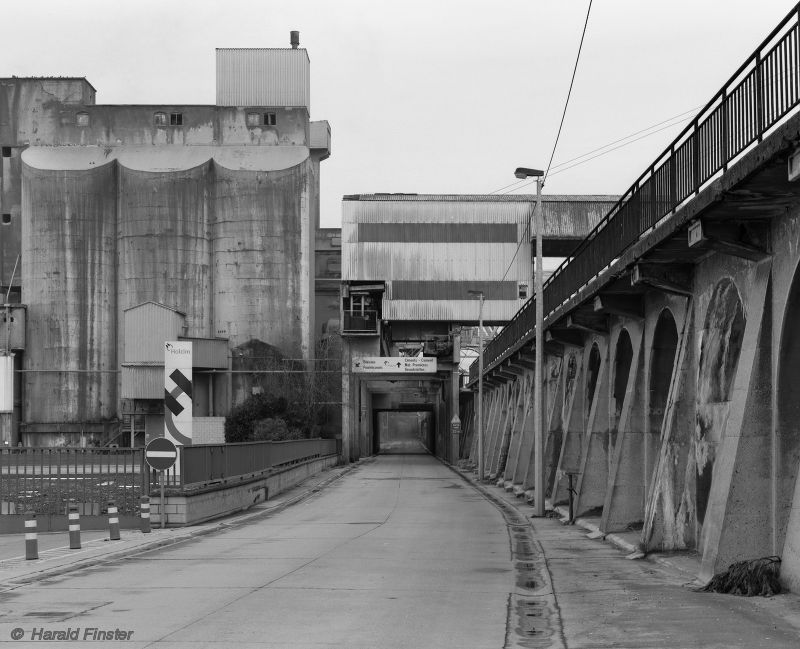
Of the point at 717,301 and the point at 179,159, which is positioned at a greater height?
the point at 179,159

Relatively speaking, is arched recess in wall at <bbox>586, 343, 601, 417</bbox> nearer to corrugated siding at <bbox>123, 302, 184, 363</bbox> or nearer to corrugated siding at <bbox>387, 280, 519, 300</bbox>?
corrugated siding at <bbox>387, 280, 519, 300</bbox>

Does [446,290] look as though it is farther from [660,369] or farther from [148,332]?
[660,369]

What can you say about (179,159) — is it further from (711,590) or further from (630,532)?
(711,590)

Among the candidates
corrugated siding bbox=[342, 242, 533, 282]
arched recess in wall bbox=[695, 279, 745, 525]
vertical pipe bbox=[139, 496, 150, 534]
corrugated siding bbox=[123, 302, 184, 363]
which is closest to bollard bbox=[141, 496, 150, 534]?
vertical pipe bbox=[139, 496, 150, 534]

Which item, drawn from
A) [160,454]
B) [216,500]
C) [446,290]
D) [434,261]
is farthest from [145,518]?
[446,290]

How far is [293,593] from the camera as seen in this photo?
1330 centimetres

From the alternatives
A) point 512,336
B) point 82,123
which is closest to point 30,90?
point 82,123

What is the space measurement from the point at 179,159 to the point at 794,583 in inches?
2654

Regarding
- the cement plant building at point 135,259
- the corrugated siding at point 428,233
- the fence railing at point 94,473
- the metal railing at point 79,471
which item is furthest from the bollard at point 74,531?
the corrugated siding at point 428,233

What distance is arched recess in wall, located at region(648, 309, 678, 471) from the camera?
20969mm

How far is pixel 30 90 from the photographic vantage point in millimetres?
77750

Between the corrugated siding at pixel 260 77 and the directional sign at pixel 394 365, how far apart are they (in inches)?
794

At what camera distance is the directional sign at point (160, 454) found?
23281mm

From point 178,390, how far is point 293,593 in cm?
1210
